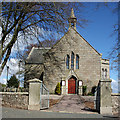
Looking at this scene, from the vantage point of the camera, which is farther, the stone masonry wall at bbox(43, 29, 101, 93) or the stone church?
the stone masonry wall at bbox(43, 29, 101, 93)

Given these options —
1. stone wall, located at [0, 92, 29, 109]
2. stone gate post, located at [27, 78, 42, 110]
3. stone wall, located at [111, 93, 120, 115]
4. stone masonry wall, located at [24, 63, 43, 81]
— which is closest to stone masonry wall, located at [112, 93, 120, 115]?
stone wall, located at [111, 93, 120, 115]

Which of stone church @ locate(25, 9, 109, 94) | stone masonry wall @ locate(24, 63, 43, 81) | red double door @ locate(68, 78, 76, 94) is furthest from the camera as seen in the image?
stone masonry wall @ locate(24, 63, 43, 81)

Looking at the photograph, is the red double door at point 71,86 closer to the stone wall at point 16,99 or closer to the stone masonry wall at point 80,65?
the stone masonry wall at point 80,65

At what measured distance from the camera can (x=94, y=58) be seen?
26.2 metres

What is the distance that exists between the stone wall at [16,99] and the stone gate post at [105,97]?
190 inches

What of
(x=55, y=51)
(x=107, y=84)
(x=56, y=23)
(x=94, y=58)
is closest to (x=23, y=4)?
(x=56, y=23)

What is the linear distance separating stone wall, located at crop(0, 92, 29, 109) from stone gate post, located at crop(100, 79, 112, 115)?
15.8 feet

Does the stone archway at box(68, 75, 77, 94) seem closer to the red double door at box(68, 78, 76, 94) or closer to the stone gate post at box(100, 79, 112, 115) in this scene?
the red double door at box(68, 78, 76, 94)

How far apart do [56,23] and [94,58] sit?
1384 cm

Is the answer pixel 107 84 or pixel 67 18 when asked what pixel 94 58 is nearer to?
pixel 67 18

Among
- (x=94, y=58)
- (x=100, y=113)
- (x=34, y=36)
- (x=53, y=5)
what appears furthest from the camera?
(x=94, y=58)

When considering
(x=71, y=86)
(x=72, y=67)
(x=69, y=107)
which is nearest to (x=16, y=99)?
(x=69, y=107)

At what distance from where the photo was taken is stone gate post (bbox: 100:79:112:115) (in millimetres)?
10518

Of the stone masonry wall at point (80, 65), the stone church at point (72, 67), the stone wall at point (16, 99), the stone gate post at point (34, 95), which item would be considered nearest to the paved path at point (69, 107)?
the stone gate post at point (34, 95)
